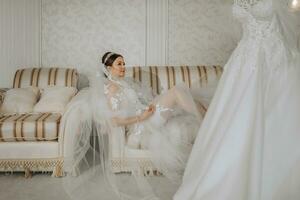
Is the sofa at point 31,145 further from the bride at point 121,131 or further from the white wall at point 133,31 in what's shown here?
the white wall at point 133,31

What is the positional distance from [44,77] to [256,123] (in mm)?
2925

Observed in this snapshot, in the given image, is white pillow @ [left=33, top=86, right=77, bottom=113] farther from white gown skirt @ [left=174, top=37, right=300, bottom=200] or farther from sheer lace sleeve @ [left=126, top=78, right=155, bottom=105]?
white gown skirt @ [left=174, top=37, right=300, bottom=200]

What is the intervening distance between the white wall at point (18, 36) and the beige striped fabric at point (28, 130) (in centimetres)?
147

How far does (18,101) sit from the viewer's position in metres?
3.75

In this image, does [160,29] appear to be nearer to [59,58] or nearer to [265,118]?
[59,58]

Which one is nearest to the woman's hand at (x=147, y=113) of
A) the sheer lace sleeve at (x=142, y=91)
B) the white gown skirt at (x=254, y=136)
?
the sheer lace sleeve at (x=142, y=91)

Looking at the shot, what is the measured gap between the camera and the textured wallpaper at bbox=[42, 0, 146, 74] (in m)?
4.61

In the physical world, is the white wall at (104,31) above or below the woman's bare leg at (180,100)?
above

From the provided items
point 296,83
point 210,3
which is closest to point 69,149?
point 296,83

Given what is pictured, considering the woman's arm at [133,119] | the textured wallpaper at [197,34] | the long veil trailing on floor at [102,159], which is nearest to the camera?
the long veil trailing on floor at [102,159]

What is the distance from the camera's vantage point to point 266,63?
7.57 feet

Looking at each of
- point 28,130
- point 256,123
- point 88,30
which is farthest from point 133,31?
point 256,123

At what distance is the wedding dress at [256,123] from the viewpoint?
2070 millimetres

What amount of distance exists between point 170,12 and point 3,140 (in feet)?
8.58
